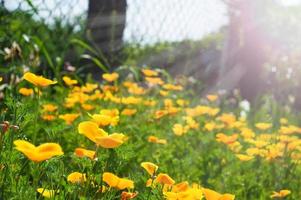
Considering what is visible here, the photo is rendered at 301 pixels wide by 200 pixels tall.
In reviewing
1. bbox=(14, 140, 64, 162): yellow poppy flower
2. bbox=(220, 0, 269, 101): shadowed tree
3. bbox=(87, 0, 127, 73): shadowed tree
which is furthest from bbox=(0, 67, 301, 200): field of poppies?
bbox=(220, 0, 269, 101): shadowed tree

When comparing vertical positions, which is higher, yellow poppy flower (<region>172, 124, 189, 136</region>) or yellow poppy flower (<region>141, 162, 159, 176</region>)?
yellow poppy flower (<region>141, 162, 159, 176</region>)

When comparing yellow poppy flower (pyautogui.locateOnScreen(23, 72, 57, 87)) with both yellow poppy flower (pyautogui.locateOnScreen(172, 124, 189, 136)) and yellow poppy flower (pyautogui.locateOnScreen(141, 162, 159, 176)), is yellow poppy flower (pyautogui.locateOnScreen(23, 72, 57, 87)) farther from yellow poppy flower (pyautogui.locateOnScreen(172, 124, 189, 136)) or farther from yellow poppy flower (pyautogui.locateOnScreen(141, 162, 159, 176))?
yellow poppy flower (pyautogui.locateOnScreen(172, 124, 189, 136))

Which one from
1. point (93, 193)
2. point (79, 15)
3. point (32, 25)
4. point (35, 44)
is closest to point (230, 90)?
point (79, 15)

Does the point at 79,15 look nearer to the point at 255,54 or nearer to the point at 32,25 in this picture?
the point at 32,25

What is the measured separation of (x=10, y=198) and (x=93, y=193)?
0.29 m

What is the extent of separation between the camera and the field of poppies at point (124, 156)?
5.20 ft

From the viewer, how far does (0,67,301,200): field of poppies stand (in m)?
1.59

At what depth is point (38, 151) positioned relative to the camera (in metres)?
1.34

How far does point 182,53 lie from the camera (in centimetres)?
865

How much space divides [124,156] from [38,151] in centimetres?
49

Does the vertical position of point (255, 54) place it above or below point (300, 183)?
above

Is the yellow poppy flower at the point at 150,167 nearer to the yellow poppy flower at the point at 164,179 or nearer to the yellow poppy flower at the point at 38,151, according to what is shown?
the yellow poppy flower at the point at 164,179

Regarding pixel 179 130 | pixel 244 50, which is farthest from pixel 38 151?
pixel 244 50

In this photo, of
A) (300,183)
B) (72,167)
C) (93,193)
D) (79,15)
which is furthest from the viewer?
(79,15)
